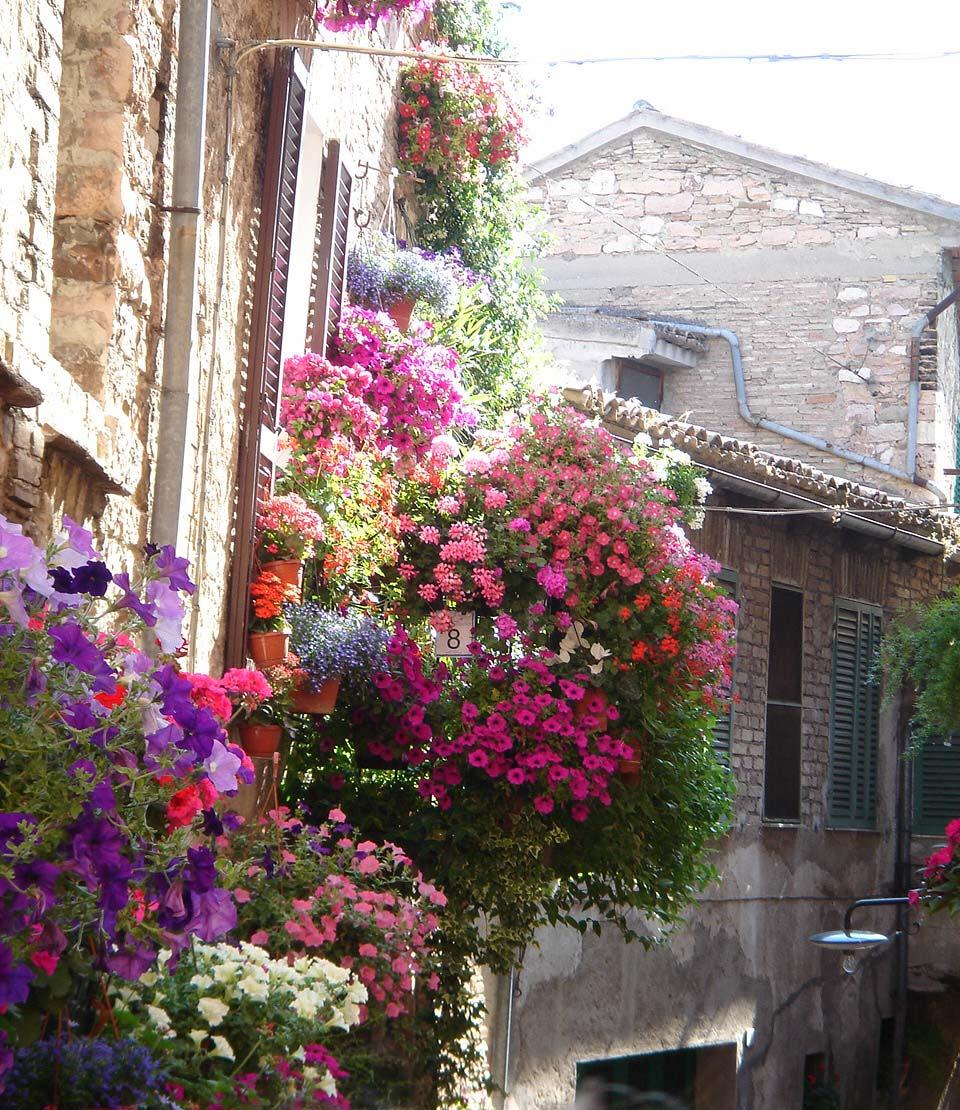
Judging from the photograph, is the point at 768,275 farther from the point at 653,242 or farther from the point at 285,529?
the point at 285,529

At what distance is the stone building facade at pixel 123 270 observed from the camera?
4047mm

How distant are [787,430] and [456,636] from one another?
358 inches

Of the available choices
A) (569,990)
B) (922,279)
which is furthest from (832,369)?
(569,990)

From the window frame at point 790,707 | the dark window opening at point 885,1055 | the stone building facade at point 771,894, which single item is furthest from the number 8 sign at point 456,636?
the dark window opening at point 885,1055

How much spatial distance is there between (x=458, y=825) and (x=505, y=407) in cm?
315

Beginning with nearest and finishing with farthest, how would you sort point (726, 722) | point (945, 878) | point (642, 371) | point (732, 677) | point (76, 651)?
point (76, 651) → point (945, 878) → point (732, 677) → point (726, 722) → point (642, 371)

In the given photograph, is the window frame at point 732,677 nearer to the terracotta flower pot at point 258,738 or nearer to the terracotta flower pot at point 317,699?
the terracotta flower pot at point 317,699

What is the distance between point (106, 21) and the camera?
471 centimetres

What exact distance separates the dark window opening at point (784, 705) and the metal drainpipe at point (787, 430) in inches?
98.0

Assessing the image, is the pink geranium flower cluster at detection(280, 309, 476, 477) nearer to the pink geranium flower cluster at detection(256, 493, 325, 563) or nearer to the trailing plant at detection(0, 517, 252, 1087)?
the pink geranium flower cluster at detection(256, 493, 325, 563)

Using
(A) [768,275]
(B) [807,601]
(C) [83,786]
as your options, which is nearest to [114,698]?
(C) [83,786]

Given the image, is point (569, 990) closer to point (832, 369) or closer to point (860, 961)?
point (860, 961)

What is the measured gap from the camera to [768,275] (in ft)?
53.6

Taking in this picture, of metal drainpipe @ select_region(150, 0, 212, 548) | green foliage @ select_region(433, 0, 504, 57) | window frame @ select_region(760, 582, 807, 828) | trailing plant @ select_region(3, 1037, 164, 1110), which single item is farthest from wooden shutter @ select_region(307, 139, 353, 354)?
window frame @ select_region(760, 582, 807, 828)
